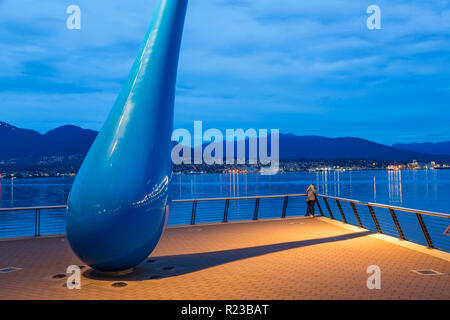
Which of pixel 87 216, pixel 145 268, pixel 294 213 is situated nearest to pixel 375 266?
pixel 145 268

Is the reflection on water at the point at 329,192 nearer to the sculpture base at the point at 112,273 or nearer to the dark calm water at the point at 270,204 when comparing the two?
the dark calm water at the point at 270,204

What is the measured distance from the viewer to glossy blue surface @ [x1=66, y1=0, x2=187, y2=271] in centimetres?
700

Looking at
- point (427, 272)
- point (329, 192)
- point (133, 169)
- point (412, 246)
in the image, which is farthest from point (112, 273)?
point (329, 192)

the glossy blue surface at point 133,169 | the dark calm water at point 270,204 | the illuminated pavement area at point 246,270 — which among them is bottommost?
the dark calm water at point 270,204

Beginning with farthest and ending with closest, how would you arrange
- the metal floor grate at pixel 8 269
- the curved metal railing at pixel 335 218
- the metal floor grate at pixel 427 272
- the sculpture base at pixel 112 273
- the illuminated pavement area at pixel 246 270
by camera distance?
1. the curved metal railing at pixel 335 218
2. the metal floor grate at pixel 8 269
3. the sculpture base at pixel 112 273
4. the metal floor grate at pixel 427 272
5. the illuminated pavement area at pixel 246 270

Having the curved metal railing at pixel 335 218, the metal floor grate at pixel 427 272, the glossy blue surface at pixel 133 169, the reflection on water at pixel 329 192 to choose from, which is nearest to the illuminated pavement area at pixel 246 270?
the metal floor grate at pixel 427 272

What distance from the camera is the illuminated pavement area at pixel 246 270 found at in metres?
6.47

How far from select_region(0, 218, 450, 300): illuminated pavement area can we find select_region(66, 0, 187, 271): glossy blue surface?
0.75 meters

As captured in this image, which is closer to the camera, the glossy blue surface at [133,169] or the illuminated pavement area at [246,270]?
the illuminated pavement area at [246,270]

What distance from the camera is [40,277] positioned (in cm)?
761

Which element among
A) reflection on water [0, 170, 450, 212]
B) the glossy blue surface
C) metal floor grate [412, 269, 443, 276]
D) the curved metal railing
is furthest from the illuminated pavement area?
reflection on water [0, 170, 450, 212]

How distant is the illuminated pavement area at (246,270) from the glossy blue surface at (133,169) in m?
0.75

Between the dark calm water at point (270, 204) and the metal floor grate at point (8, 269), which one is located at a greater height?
the metal floor grate at point (8, 269)
